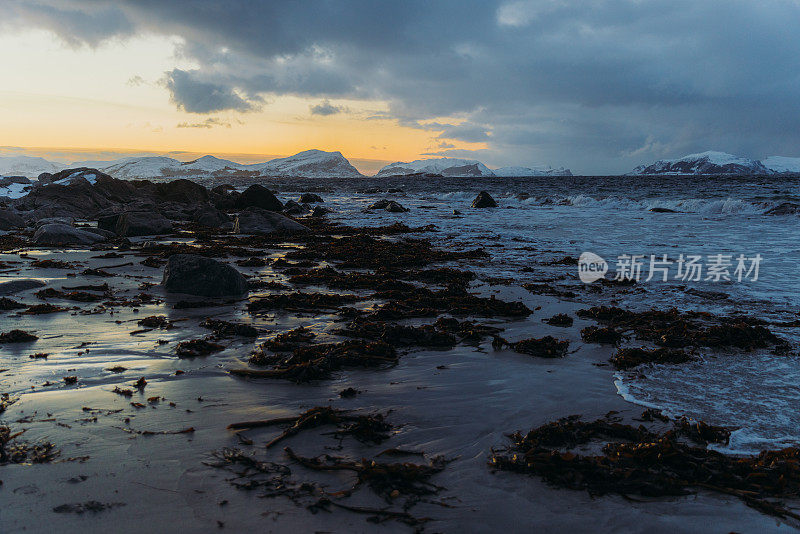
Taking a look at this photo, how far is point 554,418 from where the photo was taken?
3.49 metres

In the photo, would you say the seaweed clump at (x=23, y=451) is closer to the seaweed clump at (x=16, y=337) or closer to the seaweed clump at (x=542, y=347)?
the seaweed clump at (x=16, y=337)

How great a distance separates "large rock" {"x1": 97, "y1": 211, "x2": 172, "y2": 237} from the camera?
584 inches

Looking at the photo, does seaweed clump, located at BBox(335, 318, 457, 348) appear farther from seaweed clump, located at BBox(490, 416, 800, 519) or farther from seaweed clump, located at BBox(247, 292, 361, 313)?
seaweed clump, located at BBox(490, 416, 800, 519)

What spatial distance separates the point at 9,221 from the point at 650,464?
804 inches

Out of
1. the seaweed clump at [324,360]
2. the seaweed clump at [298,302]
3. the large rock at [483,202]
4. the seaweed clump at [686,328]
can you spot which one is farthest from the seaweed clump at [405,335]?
the large rock at [483,202]

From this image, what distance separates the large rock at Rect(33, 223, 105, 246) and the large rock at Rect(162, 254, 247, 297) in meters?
6.83

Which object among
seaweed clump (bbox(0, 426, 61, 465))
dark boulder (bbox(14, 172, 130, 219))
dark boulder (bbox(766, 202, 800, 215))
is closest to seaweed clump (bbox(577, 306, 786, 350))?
seaweed clump (bbox(0, 426, 61, 465))

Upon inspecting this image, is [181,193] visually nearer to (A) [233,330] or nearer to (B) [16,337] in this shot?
(B) [16,337]

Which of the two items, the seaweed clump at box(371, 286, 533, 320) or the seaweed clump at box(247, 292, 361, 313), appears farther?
the seaweed clump at box(247, 292, 361, 313)

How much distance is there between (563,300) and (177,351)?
18.6ft

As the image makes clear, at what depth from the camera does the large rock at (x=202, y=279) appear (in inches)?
279

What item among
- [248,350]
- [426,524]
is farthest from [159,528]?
[248,350]

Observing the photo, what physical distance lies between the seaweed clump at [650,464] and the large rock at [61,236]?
13.2m

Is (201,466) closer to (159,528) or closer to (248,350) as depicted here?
(159,528)
